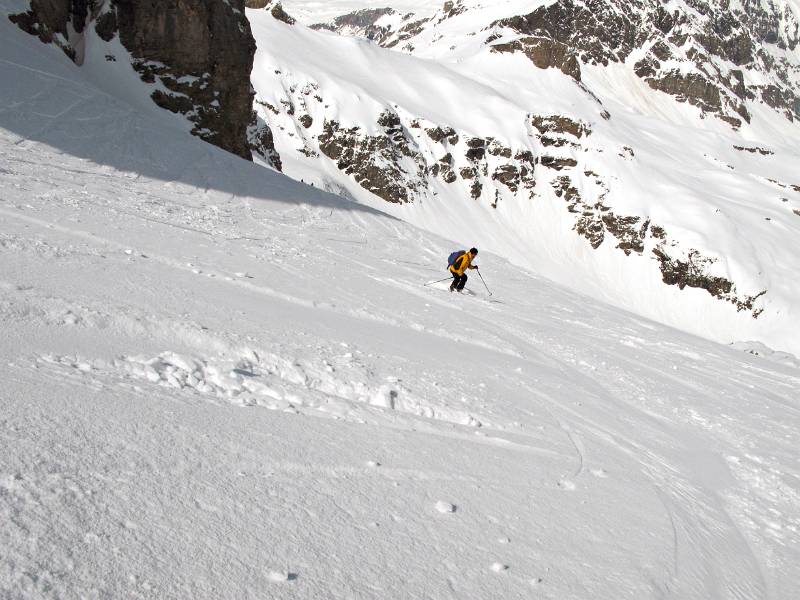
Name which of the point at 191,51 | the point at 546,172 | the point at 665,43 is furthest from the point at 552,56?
the point at 191,51

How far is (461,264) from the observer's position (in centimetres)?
1178

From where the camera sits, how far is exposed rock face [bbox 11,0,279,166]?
27469 mm

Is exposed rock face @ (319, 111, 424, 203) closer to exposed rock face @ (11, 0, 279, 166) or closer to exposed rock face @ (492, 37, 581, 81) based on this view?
exposed rock face @ (11, 0, 279, 166)

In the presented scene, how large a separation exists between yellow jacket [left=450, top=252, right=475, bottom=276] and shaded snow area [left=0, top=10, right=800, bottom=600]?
176 centimetres

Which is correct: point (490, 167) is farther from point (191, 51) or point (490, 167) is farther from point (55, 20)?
point (55, 20)

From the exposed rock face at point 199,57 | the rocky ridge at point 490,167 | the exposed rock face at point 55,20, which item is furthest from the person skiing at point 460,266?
the rocky ridge at point 490,167

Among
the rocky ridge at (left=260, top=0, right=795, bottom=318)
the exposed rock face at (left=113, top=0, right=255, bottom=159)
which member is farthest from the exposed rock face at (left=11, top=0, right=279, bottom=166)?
the rocky ridge at (left=260, top=0, right=795, bottom=318)

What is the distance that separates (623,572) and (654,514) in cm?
112

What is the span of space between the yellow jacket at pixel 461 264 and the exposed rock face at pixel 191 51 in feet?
73.1

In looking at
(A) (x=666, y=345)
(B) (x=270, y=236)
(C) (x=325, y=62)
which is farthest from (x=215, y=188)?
(C) (x=325, y=62)

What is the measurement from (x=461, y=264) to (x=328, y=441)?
851 centimetres

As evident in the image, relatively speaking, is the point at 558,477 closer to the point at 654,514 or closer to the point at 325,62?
the point at 654,514

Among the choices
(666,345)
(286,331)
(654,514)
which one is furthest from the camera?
(666,345)

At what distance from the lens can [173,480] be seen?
2650 millimetres
